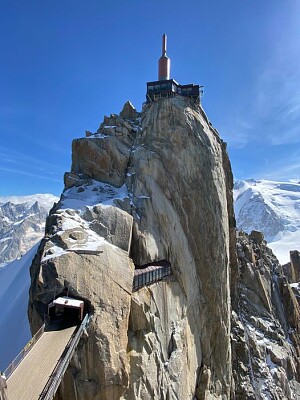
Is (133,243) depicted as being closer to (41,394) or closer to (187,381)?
(187,381)

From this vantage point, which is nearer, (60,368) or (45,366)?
(60,368)

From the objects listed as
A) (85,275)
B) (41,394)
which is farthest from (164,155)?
(41,394)

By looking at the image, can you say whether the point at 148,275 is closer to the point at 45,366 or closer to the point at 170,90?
the point at 45,366

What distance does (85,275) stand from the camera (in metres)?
27.1

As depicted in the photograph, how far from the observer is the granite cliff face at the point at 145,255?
2583cm

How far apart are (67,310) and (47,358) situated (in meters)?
4.49

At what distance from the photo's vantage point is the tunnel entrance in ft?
79.4

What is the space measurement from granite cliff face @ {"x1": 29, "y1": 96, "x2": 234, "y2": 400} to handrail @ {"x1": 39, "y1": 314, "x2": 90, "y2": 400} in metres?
1.12

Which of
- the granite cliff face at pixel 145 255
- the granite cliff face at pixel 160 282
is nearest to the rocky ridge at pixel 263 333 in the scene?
the granite cliff face at pixel 160 282

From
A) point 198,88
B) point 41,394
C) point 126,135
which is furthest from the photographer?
point 198,88

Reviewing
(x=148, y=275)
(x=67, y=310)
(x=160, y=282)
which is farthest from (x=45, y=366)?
(x=160, y=282)

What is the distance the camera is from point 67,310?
25281 millimetres

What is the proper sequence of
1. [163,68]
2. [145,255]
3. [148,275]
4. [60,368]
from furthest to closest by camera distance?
[163,68], [145,255], [148,275], [60,368]

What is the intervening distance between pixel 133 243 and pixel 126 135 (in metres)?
20.0
